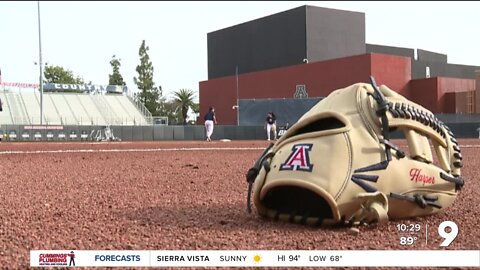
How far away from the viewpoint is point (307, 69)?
30.7 metres

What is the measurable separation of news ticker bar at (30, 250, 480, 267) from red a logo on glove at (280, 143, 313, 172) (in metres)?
0.51

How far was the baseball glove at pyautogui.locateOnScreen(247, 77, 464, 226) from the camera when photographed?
234 centimetres

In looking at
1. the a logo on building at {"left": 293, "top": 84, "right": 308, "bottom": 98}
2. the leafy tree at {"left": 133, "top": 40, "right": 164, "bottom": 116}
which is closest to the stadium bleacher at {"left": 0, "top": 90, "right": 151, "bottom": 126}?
the leafy tree at {"left": 133, "top": 40, "right": 164, "bottom": 116}

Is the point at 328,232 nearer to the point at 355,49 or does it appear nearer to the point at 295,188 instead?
the point at 295,188

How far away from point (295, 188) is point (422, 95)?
2756 cm

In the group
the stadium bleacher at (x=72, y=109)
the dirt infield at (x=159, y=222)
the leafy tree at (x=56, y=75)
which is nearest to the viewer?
the dirt infield at (x=159, y=222)

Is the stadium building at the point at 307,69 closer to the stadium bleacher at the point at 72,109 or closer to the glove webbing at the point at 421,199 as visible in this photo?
the stadium bleacher at the point at 72,109

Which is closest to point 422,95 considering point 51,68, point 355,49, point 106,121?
point 355,49

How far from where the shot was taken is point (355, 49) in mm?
35562

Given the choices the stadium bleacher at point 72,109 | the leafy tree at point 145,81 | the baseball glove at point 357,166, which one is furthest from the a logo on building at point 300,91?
the baseball glove at point 357,166

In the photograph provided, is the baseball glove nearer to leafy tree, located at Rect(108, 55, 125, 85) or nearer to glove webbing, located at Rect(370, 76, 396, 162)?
glove webbing, located at Rect(370, 76, 396, 162)

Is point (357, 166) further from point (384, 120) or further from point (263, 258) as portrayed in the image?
point (263, 258)

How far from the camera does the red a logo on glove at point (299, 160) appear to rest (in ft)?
7.73

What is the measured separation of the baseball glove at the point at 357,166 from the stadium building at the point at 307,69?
64.5 ft
